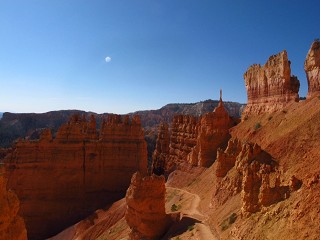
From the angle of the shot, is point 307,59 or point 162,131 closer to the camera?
point 307,59

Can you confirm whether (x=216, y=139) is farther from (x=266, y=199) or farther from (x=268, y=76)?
(x=266, y=199)

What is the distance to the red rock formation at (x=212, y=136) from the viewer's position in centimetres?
5372

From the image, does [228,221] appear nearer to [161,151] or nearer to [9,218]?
[9,218]

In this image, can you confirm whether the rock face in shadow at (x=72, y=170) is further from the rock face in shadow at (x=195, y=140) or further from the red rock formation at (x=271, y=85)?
the red rock formation at (x=271, y=85)

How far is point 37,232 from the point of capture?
176 feet

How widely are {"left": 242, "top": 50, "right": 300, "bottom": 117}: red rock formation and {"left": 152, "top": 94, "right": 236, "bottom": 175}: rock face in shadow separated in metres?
4.51

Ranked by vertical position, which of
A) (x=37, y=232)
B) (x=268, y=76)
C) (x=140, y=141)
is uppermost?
(x=268, y=76)

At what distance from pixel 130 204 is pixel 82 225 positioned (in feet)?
62.1

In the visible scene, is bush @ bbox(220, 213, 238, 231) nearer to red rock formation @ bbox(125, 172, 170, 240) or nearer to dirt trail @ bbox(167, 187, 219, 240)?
dirt trail @ bbox(167, 187, 219, 240)

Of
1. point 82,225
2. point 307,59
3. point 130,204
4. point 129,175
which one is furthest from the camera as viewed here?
point 129,175

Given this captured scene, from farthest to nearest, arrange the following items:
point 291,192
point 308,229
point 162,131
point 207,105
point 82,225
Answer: point 207,105 → point 162,131 → point 82,225 → point 291,192 → point 308,229

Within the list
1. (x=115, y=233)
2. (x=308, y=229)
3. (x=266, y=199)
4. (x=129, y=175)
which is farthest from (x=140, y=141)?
(x=308, y=229)

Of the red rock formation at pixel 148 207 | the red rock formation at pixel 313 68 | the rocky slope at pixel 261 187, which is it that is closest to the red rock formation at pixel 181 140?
the rocky slope at pixel 261 187

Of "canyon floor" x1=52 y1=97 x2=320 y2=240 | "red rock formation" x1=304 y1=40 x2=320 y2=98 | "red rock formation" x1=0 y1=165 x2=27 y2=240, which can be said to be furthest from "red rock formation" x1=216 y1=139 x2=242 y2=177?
"red rock formation" x1=0 y1=165 x2=27 y2=240
